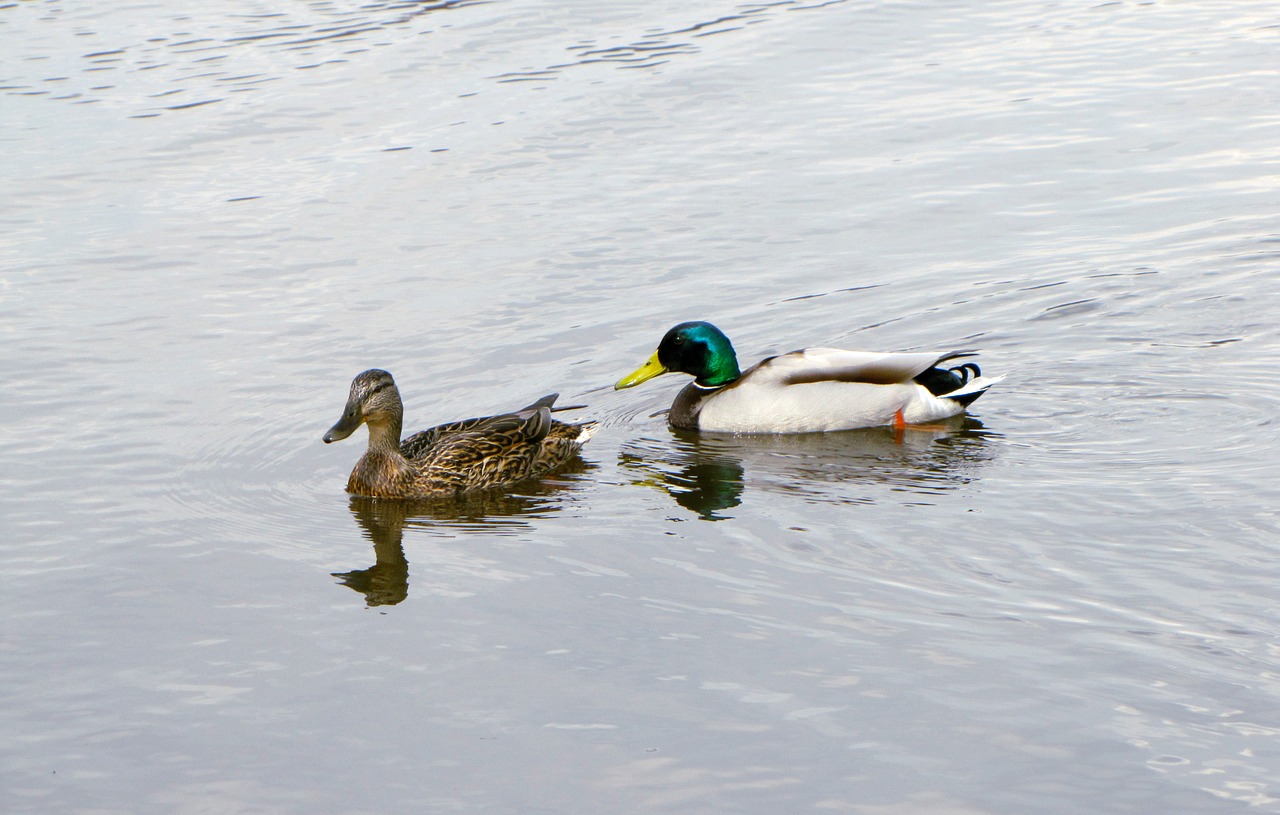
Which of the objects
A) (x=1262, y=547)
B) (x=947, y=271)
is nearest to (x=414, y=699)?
(x=1262, y=547)

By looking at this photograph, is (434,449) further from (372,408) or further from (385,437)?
(372,408)

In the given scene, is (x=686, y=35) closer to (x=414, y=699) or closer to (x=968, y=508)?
(x=968, y=508)

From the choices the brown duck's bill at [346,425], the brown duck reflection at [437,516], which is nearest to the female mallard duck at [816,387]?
the brown duck reflection at [437,516]

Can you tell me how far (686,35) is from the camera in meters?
19.8

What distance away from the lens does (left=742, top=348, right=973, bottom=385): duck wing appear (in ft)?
33.3

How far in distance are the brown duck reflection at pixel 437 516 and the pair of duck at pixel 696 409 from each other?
0.11m

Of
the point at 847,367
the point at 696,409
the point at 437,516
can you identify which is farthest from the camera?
the point at 696,409

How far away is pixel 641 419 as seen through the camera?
428 inches

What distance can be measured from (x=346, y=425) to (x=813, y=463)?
8.63ft

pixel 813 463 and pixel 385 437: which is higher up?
pixel 385 437

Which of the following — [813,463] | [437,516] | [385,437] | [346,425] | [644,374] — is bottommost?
[813,463]

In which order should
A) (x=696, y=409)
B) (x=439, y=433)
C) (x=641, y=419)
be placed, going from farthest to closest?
(x=641, y=419), (x=696, y=409), (x=439, y=433)

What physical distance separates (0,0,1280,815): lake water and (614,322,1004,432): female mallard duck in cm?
25

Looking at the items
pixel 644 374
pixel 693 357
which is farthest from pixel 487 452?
pixel 693 357
